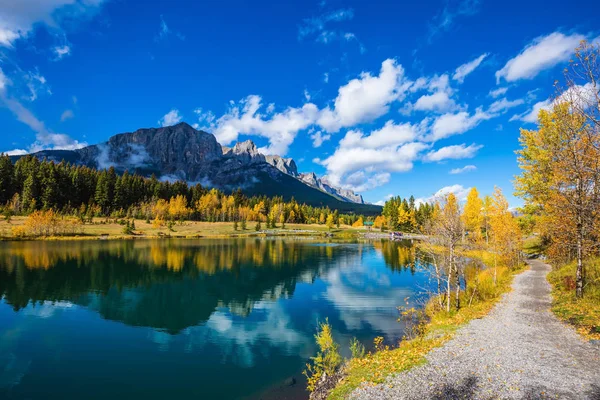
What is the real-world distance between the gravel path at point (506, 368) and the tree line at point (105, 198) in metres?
120

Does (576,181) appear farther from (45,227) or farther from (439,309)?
(45,227)

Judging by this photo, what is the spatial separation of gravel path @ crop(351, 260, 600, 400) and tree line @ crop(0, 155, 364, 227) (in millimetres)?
120431

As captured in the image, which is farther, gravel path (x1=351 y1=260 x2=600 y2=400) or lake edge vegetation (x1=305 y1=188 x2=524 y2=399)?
lake edge vegetation (x1=305 y1=188 x2=524 y2=399)

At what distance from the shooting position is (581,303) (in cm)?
2008

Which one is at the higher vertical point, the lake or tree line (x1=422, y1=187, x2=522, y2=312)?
tree line (x1=422, y1=187, x2=522, y2=312)

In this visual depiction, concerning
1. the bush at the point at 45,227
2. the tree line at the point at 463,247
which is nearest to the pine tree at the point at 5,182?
the bush at the point at 45,227

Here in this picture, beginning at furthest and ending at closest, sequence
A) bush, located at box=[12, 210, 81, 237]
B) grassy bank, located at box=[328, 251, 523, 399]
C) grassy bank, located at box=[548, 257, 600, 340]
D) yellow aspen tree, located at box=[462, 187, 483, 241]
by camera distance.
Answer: bush, located at box=[12, 210, 81, 237], yellow aspen tree, located at box=[462, 187, 483, 241], grassy bank, located at box=[548, 257, 600, 340], grassy bank, located at box=[328, 251, 523, 399]

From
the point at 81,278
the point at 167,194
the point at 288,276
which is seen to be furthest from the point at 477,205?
the point at 167,194

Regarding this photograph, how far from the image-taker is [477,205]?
67250mm

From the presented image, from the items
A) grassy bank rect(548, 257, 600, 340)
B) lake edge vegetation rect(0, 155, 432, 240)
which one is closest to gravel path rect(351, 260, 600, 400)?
grassy bank rect(548, 257, 600, 340)

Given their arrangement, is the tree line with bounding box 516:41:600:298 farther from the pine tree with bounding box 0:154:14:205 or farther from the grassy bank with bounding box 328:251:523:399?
the pine tree with bounding box 0:154:14:205

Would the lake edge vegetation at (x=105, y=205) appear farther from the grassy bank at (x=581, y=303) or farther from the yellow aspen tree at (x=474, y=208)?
the grassy bank at (x=581, y=303)

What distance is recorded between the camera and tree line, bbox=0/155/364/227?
117500 millimetres

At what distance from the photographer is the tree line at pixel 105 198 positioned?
11750 centimetres
